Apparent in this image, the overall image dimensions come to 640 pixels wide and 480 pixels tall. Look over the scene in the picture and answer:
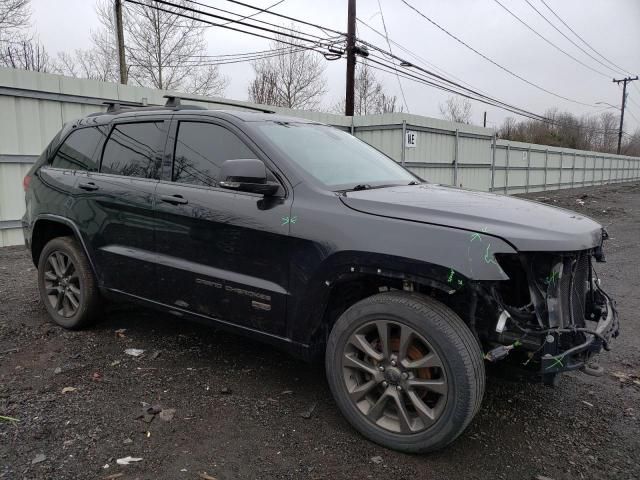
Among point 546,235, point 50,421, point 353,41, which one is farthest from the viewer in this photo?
point 353,41

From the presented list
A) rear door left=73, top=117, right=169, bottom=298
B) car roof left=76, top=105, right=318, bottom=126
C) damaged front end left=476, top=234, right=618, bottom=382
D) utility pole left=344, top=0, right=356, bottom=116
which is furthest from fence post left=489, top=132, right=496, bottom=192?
damaged front end left=476, top=234, right=618, bottom=382

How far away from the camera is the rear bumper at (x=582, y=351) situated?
2518 millimetres

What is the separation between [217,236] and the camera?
129 inches

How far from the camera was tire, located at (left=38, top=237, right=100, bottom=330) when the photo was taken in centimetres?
421

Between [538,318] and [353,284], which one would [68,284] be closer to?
[353,284]

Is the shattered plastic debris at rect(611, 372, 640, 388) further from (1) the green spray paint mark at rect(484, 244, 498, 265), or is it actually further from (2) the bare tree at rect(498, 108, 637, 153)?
(2) the bare tree at rect(498, 108, 637, 153)

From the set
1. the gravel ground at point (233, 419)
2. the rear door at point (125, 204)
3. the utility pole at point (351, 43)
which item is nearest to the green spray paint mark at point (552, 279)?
the gravel ground at point (233, 419)

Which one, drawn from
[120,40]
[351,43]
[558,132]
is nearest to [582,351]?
[351,43]

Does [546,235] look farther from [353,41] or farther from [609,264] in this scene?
[353,41]

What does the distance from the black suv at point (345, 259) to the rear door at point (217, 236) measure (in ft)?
0.03

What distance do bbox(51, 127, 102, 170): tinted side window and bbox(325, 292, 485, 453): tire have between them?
2750 millimetres

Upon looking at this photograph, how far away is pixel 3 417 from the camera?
300 centimetres

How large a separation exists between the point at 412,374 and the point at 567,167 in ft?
109

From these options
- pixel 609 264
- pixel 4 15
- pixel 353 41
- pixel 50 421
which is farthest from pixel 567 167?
pixel 50 421
